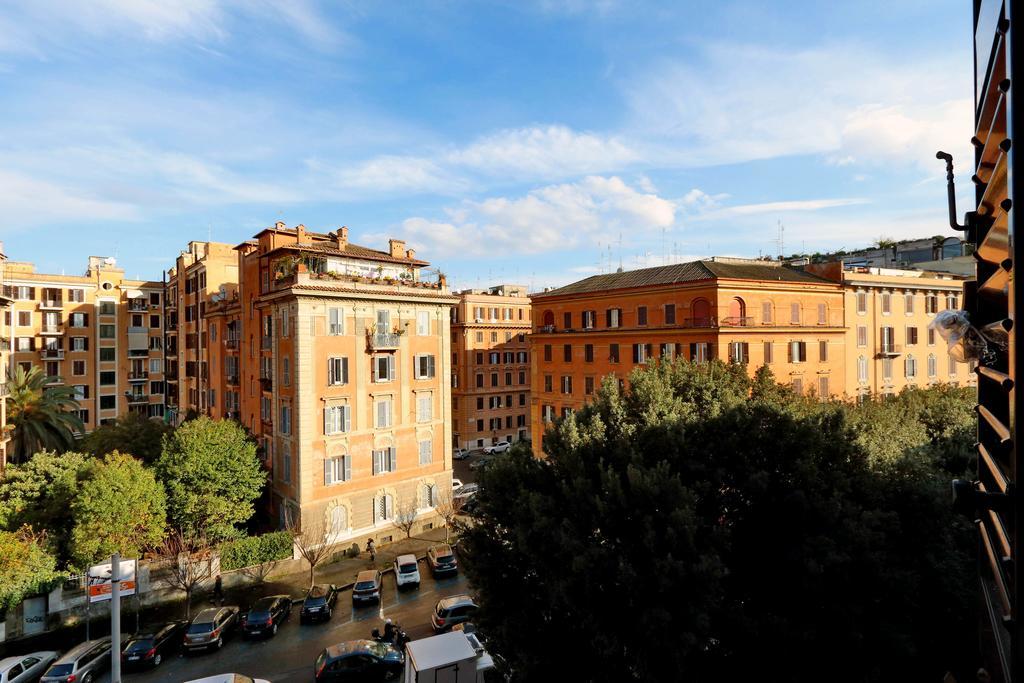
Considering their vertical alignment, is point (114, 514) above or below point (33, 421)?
below

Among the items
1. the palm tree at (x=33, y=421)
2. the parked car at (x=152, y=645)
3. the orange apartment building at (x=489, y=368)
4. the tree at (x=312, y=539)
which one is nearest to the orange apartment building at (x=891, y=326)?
the orange apartment building at (x=489, y=368)

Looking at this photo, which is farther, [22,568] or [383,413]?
[383,413]

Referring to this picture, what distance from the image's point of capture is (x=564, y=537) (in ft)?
38.2

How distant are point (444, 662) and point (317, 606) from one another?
1088cm

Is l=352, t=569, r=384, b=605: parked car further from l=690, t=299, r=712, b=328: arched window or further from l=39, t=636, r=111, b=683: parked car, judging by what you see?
l=690, t=299, r=712, b=328: arched window

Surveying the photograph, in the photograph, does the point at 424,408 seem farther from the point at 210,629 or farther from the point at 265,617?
the point at 210,629

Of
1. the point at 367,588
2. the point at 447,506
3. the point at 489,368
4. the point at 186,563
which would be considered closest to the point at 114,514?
the point at 186,563

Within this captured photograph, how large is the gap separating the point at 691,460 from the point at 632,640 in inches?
178

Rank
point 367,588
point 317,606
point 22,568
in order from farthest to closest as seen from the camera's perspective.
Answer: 1. point 367,588
2. point 317,606
3. point 22,568

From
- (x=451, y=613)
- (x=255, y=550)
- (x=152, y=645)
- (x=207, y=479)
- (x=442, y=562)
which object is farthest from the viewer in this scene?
(x=207, y=479)

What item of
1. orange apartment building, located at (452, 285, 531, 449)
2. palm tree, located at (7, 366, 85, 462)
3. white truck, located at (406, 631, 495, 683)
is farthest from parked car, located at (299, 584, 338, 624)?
orange apartment building, located at (452, 285, 531, 449)

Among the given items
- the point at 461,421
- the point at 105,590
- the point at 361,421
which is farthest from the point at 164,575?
the point at 461,421

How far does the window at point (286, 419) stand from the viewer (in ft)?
105

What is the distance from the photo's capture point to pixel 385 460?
113 feet
